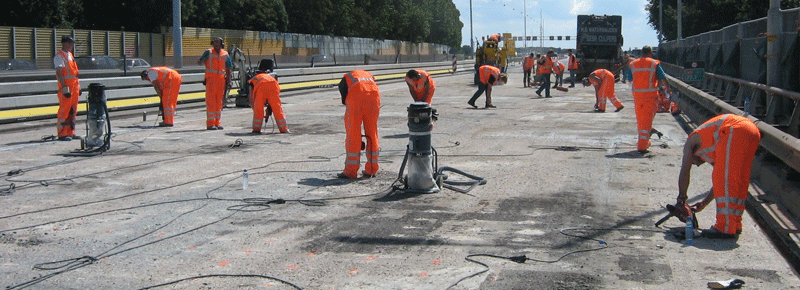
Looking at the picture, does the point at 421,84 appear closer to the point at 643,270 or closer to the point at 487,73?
the point at 487,73

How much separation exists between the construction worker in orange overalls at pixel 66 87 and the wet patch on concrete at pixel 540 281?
33.5 feet

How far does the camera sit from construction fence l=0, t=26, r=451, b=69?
3688cm

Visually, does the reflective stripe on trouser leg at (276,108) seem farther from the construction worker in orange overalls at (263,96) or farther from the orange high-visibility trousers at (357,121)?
the orange high-visibility trousers at (357,121)

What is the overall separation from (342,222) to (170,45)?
4358cm

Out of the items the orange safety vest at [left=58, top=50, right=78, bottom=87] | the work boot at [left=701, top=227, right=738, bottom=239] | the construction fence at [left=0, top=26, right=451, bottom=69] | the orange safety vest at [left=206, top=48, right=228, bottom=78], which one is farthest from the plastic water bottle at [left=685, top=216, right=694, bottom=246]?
the construction fence at [left=0, top=26, right=451, bottom=69]

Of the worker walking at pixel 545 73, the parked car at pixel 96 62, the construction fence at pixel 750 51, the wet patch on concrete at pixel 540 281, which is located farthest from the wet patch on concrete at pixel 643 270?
the parked car at pixel 96 62

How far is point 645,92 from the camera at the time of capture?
12.5 metres

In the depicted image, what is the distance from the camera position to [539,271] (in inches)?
227

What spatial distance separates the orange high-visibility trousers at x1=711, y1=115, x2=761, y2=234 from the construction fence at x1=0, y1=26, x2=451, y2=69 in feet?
58.3

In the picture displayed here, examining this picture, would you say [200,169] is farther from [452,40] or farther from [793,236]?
[452,40]

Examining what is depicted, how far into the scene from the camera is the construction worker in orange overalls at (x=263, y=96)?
14547mm

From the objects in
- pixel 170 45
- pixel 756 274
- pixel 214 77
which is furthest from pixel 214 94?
pixel 170 45

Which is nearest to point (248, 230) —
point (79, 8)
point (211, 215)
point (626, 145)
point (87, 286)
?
point (211, 215)

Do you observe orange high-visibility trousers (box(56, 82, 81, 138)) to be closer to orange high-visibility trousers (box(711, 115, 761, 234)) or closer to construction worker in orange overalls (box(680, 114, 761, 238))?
construction worker in orange overalls (box(680, 114, 761, 238))
